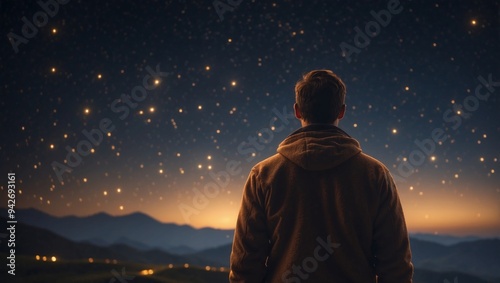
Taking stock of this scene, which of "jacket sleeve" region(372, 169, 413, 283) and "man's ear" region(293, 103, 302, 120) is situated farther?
"man's ear" region(293, 103, 302, 120)

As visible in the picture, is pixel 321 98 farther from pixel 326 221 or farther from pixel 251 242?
pixel 251 242

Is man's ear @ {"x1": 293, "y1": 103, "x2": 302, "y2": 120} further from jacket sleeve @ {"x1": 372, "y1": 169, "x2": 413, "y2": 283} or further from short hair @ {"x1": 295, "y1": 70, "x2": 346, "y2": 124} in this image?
jacket sleeve @ {"x1": 372, "y1": 169, "x2": 413, "y2": 283}

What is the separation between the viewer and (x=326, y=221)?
2299mm

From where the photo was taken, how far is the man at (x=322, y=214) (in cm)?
227

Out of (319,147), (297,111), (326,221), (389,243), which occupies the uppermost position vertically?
(297,111)

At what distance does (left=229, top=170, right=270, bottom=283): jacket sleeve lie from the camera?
2.41 m

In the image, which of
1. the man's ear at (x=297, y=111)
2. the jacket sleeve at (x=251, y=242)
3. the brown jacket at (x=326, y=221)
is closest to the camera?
the brown jacket at (x=326, y=221)

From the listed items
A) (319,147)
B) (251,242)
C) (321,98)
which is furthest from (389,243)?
(321,98)

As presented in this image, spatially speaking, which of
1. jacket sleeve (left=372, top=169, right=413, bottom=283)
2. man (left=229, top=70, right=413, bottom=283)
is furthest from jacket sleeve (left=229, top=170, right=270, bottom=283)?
jacket sleeve (left=372, top=169, right=413, bottom=283)

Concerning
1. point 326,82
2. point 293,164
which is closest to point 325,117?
point 326,82

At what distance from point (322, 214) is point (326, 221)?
0.05m

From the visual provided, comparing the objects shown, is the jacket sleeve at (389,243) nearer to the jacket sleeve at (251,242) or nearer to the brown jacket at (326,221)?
the brown jacket at (326,221)

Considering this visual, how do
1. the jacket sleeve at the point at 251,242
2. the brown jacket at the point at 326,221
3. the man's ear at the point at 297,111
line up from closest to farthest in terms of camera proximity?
the brown jacket at the point at 326,221 < the jacket sleeve at the point at 251,242 < the man's ear at the point at 297,111

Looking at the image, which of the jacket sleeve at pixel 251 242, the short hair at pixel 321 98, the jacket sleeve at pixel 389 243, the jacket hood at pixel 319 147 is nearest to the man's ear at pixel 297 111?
the short hair at pixel 321 98
